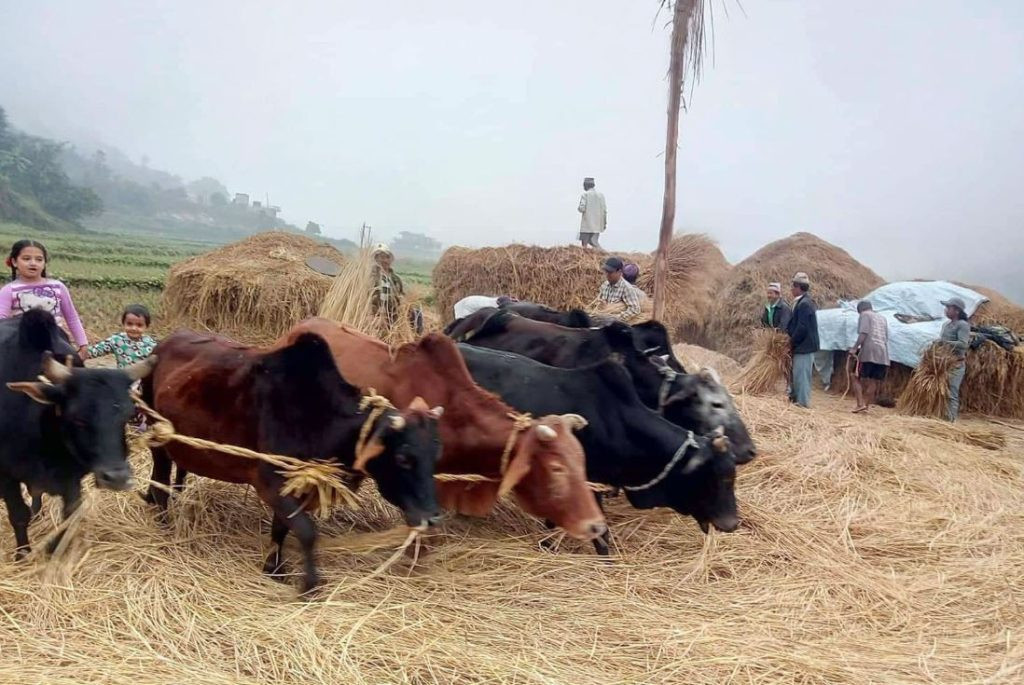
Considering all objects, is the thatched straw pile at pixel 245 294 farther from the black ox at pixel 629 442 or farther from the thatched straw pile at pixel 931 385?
the thatched straw pile at pixel 931 385

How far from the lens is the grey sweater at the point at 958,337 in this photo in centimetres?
1069

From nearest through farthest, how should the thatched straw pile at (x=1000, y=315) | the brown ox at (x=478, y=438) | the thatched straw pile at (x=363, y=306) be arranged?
the brown ox at (x=478, y=438) → the thatched straw pile at (x=363, y=306) → the thatched straw pile at (x=1000, y=315)

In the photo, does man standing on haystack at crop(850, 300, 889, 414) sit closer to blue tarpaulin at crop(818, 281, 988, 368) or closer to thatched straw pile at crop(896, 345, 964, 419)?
blue tarpaulin at crop(818, 281, 988, 368)

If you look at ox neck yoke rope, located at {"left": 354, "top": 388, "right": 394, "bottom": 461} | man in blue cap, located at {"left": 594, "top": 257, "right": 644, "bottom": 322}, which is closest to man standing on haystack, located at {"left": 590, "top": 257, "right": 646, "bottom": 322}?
man in blue cap, located at {"left": 594, "top": 257, "right": 644, "bottom": 322}

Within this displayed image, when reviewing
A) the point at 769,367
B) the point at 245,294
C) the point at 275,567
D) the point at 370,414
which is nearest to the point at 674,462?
the point at 370,414

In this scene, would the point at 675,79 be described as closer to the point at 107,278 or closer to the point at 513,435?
the point at 513,435

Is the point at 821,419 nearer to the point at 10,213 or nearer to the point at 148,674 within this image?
the point at 148,674

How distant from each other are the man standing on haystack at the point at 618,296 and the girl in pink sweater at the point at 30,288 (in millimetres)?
→ 5029

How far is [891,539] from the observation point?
16.9ft

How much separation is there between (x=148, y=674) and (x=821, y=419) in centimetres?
716

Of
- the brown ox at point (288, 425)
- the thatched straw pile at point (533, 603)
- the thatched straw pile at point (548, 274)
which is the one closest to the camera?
the thatched straw pile at point (533, 603)

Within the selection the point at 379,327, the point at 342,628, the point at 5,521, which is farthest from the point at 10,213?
the point at 342,628

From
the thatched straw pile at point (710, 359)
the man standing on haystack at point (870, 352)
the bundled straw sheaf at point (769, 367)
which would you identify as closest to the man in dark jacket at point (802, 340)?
the bundled straw sheaf at point (769, 367)

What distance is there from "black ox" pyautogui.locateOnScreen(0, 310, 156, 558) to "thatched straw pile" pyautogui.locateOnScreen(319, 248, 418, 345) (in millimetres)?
3403
